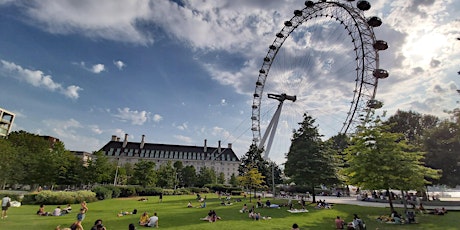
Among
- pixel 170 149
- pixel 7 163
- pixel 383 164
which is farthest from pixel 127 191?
pixel 170 149

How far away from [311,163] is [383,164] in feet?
34.2

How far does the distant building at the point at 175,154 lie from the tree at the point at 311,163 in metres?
85.0

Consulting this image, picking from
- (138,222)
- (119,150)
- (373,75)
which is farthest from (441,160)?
(119,150)

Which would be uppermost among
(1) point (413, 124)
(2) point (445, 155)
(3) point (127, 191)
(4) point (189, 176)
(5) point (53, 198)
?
(1) point (413, 124)

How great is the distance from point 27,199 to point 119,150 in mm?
82959

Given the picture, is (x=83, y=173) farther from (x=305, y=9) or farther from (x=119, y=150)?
(x=119, y=150)

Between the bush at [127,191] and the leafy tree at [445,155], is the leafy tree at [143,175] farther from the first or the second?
the leafy tree at [445,155]

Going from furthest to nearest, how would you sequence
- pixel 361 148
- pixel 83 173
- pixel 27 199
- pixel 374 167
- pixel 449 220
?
pixel 83 173 < pixel 27 199 < pixel 361 148 < pixel 374 167 < pixel 449 220

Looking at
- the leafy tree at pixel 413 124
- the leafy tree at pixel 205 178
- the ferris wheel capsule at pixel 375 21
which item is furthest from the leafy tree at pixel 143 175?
the ferris wheel capsule at pixel 375 21

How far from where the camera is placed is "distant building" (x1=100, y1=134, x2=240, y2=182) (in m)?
111

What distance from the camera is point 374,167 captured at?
22.8 meters

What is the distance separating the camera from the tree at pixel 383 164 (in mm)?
22266

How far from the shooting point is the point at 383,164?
2275cm

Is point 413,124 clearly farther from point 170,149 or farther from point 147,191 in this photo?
point 170,149
